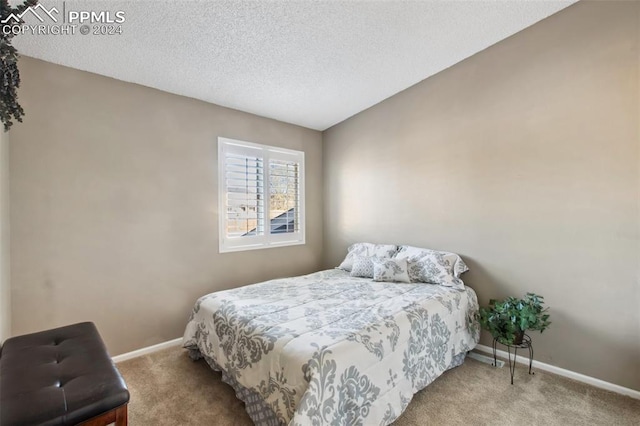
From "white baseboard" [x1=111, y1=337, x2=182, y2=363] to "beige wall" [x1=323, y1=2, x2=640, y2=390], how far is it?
2705 millimetres

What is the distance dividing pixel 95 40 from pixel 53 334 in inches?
80.5

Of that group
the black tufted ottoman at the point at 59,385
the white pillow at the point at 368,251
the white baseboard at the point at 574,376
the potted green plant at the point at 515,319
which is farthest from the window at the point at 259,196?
the white baseboard at the point at 574,376

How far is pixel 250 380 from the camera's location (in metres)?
1.70

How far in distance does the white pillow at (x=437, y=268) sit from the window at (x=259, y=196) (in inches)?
66.3

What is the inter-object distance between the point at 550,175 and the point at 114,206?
3773mm

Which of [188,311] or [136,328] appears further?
[188,311]

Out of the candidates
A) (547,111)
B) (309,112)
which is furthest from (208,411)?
(547,111)

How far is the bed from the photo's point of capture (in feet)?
4.68

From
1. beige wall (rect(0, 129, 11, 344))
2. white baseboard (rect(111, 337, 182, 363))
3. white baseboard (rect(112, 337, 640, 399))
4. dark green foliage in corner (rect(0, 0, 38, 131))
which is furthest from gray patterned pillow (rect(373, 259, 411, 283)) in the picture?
beige wall (rect(0, 129, 11, 344))

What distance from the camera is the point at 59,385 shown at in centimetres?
125

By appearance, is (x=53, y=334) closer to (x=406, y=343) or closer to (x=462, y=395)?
(x=406, y=343)

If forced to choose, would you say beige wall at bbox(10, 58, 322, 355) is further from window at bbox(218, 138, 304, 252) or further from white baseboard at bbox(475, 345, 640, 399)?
white baseboard at bbox(475, 345, 640, 399)

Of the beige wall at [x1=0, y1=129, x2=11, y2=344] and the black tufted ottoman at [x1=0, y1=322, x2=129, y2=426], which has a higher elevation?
the beige wall at [x1=0, y1=129, x2=11, y2=344]

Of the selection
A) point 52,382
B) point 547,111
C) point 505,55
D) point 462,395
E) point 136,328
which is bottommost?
point 462,395
